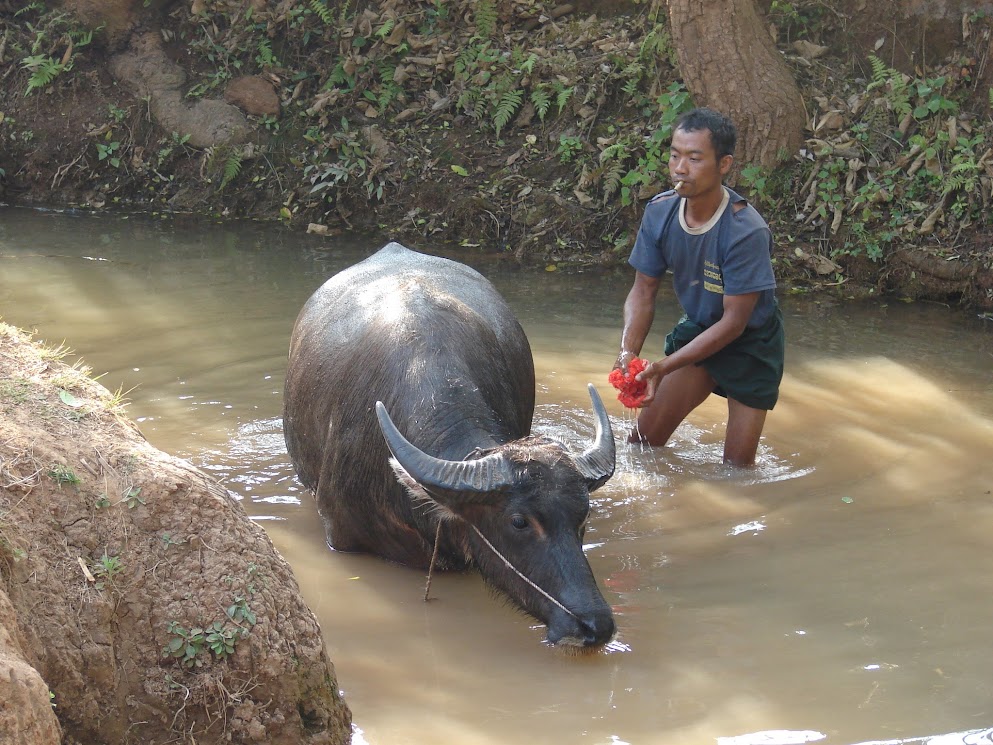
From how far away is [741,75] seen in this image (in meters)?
8.99

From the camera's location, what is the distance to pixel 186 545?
305 cm

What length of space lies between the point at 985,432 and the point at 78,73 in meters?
10.5

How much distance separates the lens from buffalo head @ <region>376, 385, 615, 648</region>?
379 cm

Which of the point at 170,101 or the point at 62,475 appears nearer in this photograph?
the point at 62,475

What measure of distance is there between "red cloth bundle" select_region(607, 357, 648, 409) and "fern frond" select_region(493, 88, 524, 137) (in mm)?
5919

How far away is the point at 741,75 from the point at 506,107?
2.52 metres

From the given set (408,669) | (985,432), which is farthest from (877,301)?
(408,669)

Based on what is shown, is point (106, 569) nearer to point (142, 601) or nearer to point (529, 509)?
point (142, 601)

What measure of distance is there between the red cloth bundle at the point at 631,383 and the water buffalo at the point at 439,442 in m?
0.47

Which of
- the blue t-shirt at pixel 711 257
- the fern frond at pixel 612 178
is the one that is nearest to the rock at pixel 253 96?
the fern frond at pixel 612 178

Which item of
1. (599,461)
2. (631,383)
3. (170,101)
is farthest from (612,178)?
(599,461)

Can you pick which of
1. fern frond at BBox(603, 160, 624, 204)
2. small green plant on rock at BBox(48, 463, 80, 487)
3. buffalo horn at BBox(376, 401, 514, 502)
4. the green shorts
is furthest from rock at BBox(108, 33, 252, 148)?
small green plant on rock at BBox(48, 463, 80, 487)

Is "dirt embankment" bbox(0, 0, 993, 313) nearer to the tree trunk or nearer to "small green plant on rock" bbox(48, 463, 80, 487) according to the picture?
the tree trunk

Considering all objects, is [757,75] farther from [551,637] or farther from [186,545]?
[186,545]
